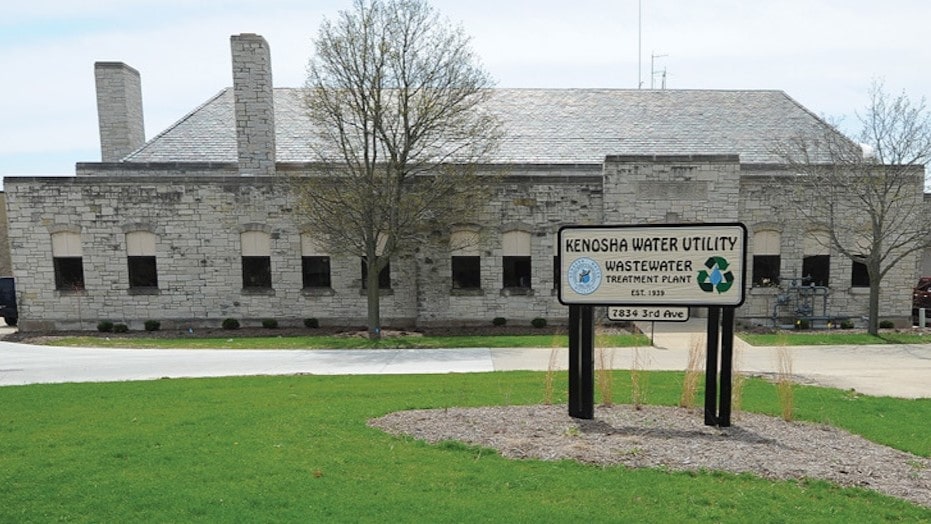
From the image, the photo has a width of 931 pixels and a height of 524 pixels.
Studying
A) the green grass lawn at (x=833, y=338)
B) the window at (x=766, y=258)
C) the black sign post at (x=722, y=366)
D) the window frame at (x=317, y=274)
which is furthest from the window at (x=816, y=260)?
the window frame at (x=317, y=274)

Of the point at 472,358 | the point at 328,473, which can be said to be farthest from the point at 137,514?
the point at 472,358

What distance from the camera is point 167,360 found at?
14.1 meters

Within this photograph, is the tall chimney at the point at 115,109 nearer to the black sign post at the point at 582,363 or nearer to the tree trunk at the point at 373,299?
the tree trunk at the point at 373,299

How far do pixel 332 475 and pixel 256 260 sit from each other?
15.5 m

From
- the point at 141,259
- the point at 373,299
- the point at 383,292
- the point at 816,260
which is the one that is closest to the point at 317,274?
the point at 383,292

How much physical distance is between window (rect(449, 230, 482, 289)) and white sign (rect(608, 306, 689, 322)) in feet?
39.9

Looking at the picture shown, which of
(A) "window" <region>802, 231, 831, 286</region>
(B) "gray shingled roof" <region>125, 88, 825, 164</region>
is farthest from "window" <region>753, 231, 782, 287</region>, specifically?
(B) "gray shingled roof" <region>125, 88, 825, 164</region>

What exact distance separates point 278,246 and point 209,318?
11.4 ft

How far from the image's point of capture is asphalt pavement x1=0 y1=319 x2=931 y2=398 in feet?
38.3

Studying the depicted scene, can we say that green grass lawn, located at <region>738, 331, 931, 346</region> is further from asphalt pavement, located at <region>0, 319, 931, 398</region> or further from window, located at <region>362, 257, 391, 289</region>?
window, located at <region>362, 257, 391, 289</region>

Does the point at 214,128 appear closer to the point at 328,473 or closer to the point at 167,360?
the point at 167,360

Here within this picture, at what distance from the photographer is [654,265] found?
728 centimetres

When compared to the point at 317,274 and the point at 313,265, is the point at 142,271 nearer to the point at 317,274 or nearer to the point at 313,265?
the point at 313,265

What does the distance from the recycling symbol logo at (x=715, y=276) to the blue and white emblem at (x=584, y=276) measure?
4.09 feet
